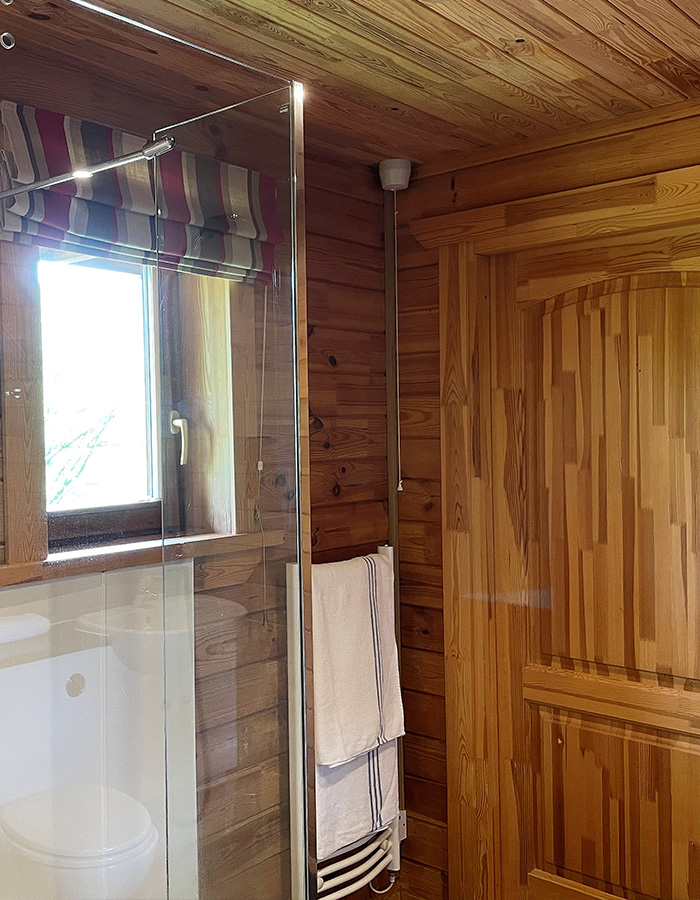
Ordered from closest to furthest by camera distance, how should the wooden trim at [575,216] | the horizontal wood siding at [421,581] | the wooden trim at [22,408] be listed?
the wooden trim at [22,408] < the wooden trim at [575,216] < the horizontal wood siding at [421,581]

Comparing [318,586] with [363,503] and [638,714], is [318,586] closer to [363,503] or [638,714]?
[363,503]

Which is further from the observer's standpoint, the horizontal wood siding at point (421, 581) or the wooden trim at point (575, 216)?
the horizontal wood siding at point (421, 581)

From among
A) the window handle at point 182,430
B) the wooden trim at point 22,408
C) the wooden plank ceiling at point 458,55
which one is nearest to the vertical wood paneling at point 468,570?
the wooden plank ceiling at point 458,55

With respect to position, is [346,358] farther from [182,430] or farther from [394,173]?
[182,430]

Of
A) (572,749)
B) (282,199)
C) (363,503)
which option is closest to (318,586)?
(363,503)

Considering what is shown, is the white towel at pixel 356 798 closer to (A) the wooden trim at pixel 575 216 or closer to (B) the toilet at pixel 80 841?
(B) the toilet at pixel 80 841

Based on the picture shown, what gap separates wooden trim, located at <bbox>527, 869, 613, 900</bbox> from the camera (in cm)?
231

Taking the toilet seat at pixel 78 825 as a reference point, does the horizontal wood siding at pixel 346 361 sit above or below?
above

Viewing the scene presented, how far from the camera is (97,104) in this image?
1.24 meters

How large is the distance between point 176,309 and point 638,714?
1.55 meters

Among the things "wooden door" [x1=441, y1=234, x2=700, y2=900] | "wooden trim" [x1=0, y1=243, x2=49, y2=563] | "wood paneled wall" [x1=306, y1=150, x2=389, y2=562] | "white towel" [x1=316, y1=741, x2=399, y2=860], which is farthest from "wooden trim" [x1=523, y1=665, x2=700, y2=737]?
"wooden trim" [x1=0, y1=243, x2=49, y2=563]

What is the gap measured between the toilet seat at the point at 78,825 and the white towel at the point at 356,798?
1006mm

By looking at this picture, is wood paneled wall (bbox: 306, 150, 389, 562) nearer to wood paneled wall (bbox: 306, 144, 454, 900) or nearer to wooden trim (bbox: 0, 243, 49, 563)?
wood paneled wall (bbox: 306, 144, 454, 900)

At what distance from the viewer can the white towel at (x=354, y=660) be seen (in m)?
2.26
